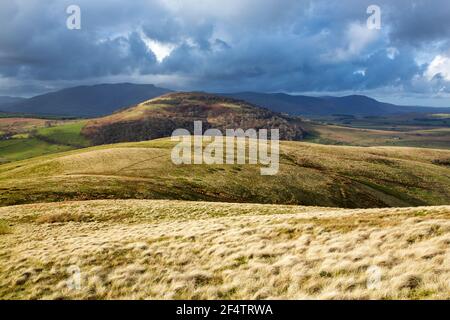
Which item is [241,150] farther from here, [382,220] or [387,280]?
[387,280]

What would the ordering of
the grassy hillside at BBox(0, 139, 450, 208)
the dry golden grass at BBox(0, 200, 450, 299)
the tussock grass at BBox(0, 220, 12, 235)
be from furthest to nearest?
the grassy hillside at BBox(0, 139, 450, 208) → the tussock grass at BBox(0, 220, 12, 235) → the dry golden grass at BBox(0, 200, 450, 299)

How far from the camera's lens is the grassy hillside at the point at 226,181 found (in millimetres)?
58031

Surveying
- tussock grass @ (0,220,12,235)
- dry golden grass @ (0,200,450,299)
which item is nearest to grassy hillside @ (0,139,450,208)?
tussock grass @ (0,220,12,235)

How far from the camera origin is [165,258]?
19391 mm

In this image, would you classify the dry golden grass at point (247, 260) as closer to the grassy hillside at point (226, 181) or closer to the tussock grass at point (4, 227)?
the tussock grass at point (4, 227)

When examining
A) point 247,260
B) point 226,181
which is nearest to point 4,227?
point 247,260

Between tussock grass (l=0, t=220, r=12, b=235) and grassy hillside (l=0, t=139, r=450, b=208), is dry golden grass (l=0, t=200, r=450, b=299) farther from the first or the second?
grassy hillside (l=0, t=139, r=450, b=208)

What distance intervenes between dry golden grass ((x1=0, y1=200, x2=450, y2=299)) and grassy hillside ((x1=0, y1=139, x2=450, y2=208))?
99.4 ft

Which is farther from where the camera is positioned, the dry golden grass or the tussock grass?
the tussock grass

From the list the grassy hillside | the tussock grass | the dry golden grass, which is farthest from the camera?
the grassy hillside

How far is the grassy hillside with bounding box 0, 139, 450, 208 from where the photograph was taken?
190 feet

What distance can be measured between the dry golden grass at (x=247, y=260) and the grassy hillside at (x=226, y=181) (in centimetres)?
3031

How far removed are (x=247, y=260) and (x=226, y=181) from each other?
58539 millimetres
